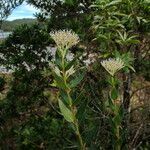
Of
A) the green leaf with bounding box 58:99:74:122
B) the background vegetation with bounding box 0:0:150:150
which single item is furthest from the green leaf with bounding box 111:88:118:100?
the background vegetation with bounding box 0:0:150:150

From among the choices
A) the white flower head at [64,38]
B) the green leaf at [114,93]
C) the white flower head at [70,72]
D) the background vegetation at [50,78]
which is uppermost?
the white flower head at [64,38]

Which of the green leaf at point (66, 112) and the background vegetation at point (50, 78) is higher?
the green leaf at point (66, 112)

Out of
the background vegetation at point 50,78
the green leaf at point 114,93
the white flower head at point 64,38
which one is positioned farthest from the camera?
the background vegetation at point 50,78

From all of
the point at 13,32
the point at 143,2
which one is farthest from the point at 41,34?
the point at 143,2

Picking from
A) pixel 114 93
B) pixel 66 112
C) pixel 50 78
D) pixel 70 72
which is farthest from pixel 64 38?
pixel 50 78

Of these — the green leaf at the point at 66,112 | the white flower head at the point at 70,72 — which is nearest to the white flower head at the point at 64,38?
the white flower head at the point at 70,72

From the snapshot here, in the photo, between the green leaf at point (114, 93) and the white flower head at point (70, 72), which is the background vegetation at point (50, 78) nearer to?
the green leaf at point (114, 93)

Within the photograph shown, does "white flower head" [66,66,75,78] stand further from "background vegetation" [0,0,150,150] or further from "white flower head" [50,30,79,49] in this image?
"background vegetation" [0,0,150,150]

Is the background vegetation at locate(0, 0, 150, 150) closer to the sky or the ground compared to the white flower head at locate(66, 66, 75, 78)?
closer to the ground

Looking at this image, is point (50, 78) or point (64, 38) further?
point (50, 78)

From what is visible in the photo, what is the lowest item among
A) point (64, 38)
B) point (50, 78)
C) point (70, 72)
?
point (50, 78)

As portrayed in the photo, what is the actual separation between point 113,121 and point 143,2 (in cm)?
253

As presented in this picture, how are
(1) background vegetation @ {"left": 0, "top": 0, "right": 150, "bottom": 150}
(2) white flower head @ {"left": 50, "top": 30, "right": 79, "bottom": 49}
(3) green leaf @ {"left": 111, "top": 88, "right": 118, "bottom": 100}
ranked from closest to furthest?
(2) white flower head @ {"left": 50, "top": 30, "right": 79, "bottom": 49} → (3) green leaf @ {"left": 111, "top": 88, "right": 118, "bottom": 100} → (1) background vegetation @ {"left": 0, "top": 0, "right": 150, "bottom": 150}

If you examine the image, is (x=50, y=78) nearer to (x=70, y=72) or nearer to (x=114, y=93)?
(x=114, y=93)
